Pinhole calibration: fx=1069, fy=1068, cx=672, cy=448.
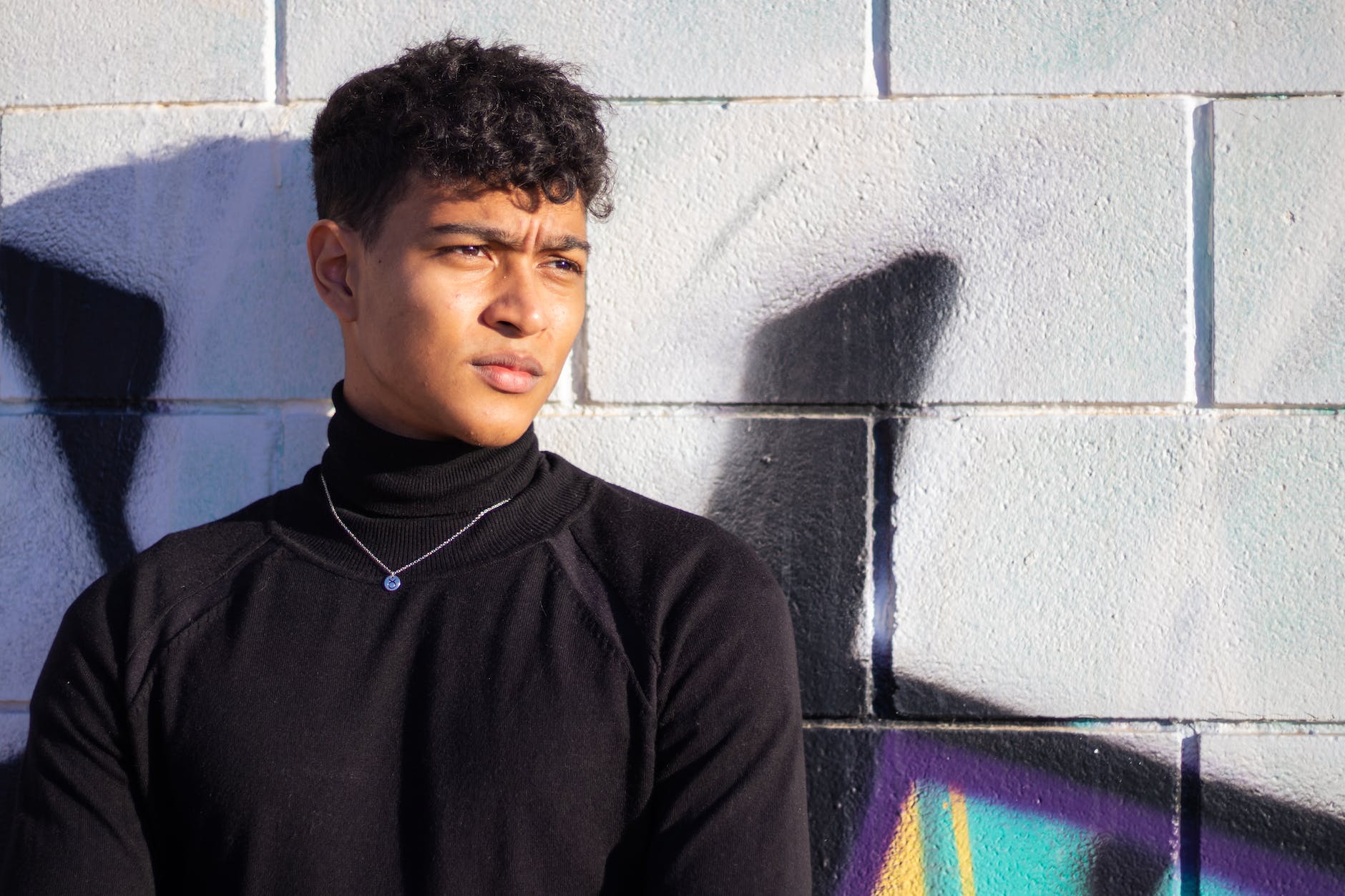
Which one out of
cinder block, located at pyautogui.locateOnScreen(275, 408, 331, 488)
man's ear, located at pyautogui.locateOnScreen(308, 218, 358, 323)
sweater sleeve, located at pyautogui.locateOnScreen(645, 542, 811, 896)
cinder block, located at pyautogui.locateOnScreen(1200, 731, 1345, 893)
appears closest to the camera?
sweater sleeve, located at pyautogui.locateOnScreen(645, 542, 811, 896)

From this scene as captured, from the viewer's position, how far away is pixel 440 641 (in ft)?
4.87

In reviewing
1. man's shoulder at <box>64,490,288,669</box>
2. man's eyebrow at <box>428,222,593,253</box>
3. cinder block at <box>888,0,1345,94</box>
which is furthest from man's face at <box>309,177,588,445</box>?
cinder block at <box>888,0,1345,94</box>

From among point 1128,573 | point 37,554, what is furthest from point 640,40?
point 37,554

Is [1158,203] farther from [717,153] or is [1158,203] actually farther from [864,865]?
[864,865]

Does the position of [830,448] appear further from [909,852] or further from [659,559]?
[909,852]

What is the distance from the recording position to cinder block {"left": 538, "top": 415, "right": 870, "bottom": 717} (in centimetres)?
194

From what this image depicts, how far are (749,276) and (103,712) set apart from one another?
49.0 inches

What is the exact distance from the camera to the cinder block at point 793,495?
194 cm

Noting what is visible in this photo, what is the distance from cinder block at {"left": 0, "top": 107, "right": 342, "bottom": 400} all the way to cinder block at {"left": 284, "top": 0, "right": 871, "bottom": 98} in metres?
0.18

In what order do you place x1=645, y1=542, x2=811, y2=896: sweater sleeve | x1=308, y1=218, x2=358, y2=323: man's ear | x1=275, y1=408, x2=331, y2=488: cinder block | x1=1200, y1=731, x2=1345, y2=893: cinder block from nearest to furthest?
x1=645, y1=542, x2=811, y2=896: sweater sleeve, x1=308, y1=218, x2=358, y2=323: man's ear, x1=1200, y1=731, x2=1345, y2=893: cinder block, x1=275, y1=408, x2=331, y2=488: cinder block

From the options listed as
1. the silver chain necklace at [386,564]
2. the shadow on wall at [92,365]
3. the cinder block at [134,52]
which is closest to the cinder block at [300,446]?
the shadow on wall at [92,365]

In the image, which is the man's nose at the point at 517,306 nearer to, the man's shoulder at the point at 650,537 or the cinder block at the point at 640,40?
the man's shoulder at the point at 650,537

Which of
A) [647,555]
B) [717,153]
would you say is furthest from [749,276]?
[647,555]

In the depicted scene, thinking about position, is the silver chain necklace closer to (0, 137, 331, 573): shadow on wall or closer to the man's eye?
the man's eye
